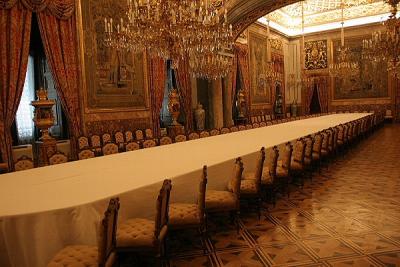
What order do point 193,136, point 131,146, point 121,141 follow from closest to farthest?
point 131,146
point 193,136
point 121,141

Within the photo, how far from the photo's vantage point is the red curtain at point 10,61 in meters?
7.03

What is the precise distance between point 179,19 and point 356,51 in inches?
683

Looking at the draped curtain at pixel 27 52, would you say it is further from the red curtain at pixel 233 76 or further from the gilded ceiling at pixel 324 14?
the gilded ceiling at pixel 324 14

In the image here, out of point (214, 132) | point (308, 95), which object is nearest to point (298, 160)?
point (214, 132)

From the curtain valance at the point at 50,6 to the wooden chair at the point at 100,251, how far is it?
631cm

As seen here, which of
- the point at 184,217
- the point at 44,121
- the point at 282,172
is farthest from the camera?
the point at 44,121

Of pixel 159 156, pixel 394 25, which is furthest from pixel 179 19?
pixel 394 25

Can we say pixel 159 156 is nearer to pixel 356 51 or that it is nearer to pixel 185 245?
Answer: pixel 185 245

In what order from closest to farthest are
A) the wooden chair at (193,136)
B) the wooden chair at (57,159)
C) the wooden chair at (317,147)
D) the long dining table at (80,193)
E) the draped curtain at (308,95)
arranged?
the long dining table at (80,193)
the wooden chair at (57,159)
the wooden chair at (317,147)
the wooden chair at (193,136)
the draped curtain at (308,95)

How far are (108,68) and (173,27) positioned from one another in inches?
174

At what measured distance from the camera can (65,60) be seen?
8.22 meters

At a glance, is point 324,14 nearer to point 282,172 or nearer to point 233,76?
point 233,76

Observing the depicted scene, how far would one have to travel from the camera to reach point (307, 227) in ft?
13.2

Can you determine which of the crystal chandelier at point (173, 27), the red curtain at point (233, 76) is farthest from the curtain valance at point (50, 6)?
the red curtain at point (233, 76)
